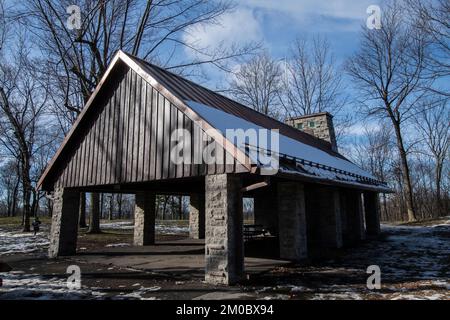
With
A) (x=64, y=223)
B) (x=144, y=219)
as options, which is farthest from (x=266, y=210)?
(x=64, y=223)

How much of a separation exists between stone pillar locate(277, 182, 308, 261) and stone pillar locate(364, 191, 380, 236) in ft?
36.6

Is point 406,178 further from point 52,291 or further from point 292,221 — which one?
point 52,291

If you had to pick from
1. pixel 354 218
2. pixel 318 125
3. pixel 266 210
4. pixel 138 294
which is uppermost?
pixel 318 125

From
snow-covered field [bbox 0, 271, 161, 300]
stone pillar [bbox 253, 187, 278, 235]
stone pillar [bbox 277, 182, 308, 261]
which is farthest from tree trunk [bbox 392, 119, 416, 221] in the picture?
snow-covered field [bbox 0, 271, 161, 300]

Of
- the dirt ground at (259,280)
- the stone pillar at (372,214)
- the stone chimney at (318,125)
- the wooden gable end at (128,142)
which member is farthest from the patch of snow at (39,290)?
the stone chimney at (318,125)

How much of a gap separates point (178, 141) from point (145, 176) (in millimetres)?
1535

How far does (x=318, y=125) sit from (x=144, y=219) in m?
12.6

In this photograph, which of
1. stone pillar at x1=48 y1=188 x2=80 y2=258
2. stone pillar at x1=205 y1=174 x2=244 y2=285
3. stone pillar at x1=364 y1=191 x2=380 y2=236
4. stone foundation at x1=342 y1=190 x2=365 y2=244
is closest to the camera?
stone pillar at x1=205 y1=174 x2=244 y2=285

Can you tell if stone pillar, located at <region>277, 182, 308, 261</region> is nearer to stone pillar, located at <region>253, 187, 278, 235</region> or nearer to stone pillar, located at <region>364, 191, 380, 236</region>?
stone pillar, located at <region>253, 187, 278, 235</region>

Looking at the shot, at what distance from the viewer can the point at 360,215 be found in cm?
1712

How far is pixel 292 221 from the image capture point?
33.2 feet

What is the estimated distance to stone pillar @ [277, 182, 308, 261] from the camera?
10.1 metres

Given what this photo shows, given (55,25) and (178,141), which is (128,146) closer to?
(178,141)
